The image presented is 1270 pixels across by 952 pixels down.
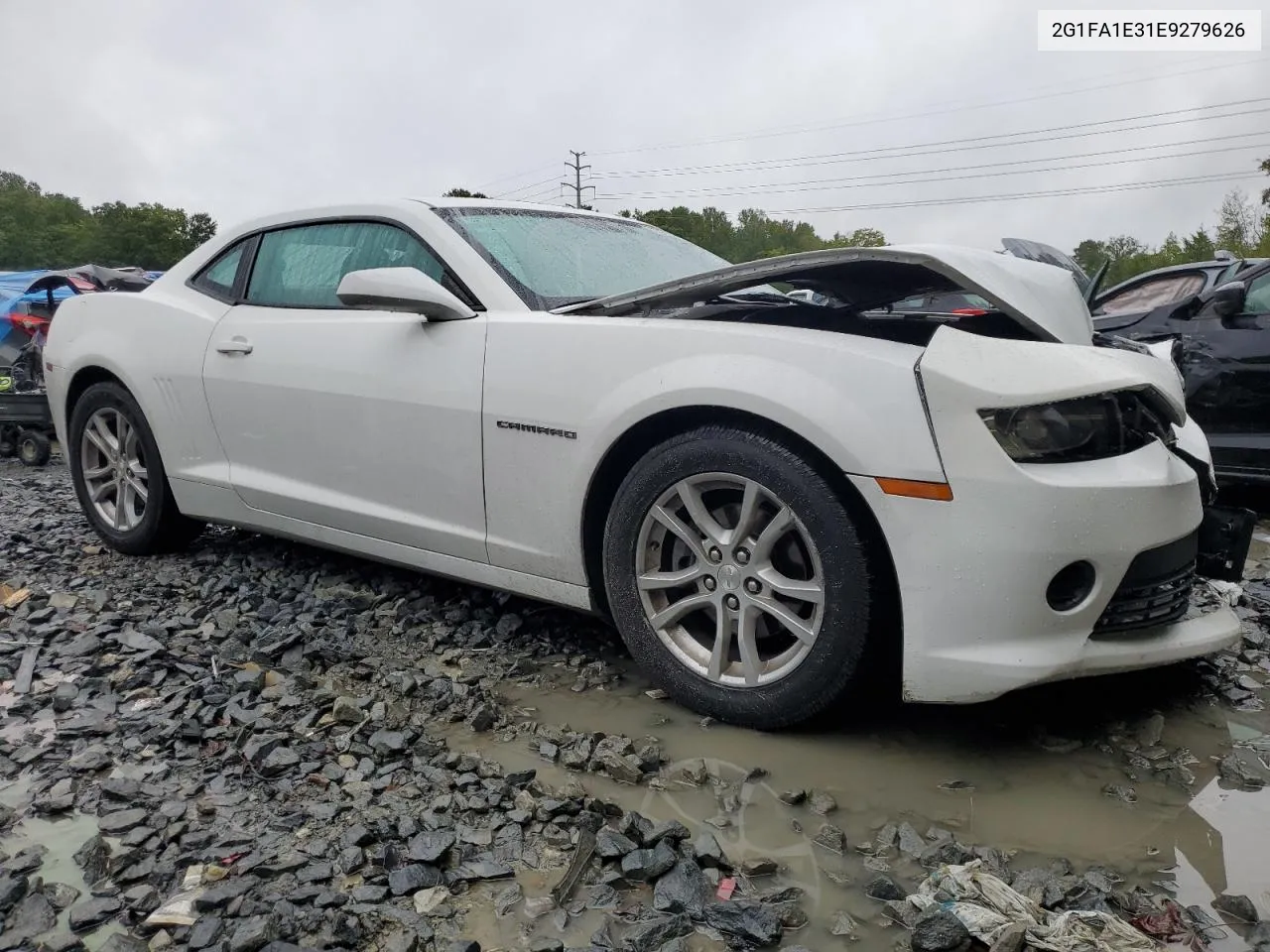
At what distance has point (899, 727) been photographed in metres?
2.54

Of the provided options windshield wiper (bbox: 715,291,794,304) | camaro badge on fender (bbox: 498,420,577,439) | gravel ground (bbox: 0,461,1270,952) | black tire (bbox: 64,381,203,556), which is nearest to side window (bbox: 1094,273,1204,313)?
gravel ground (bbox: 0,461,1270,952)

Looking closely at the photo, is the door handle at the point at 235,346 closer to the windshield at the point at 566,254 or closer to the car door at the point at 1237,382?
the windshield at the point at 566,254

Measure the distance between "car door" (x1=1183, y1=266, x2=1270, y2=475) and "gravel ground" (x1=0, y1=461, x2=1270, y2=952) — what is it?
176cm

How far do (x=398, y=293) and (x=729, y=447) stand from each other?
3.76 feet

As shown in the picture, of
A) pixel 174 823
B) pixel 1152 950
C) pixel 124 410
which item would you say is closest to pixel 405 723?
pixel 174 823

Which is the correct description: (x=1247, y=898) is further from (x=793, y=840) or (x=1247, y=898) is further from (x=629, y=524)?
(x=629, y=524)

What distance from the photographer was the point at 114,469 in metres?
4.30

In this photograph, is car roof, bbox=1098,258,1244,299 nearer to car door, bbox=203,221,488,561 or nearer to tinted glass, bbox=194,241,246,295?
car door, bbox=203,221,488,561

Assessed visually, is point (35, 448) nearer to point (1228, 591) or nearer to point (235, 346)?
point (235, 346)

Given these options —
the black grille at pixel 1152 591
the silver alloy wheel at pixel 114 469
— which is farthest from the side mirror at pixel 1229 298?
the silver alloy wheel at pixel 114 469

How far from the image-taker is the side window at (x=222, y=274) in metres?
3.88

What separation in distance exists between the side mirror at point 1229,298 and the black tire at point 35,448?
337 inches

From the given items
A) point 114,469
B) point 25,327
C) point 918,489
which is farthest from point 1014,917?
point 25,327

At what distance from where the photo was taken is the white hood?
240 centimetres
